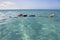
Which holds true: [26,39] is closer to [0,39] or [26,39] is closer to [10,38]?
[10,38]

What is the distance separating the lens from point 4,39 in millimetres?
21531

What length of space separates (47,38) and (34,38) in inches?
85.1

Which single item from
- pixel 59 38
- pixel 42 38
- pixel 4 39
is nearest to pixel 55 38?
pixel 59 38

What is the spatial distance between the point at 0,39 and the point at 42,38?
6842 millimetres

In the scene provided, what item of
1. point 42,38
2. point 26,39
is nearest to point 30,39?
point 26,39

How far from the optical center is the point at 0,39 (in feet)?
70.3

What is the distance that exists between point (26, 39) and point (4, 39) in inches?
140

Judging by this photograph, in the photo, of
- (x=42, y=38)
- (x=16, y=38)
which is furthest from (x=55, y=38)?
(x=16, y=38)

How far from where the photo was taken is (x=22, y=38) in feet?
73.0

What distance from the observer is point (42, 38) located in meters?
22.2

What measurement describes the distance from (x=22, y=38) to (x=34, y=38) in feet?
6.56

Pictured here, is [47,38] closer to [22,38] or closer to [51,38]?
[51,38]

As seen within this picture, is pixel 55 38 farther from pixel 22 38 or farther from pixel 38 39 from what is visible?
pixel 22 38

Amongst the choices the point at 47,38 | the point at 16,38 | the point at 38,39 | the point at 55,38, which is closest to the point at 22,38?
the point at 16,38
